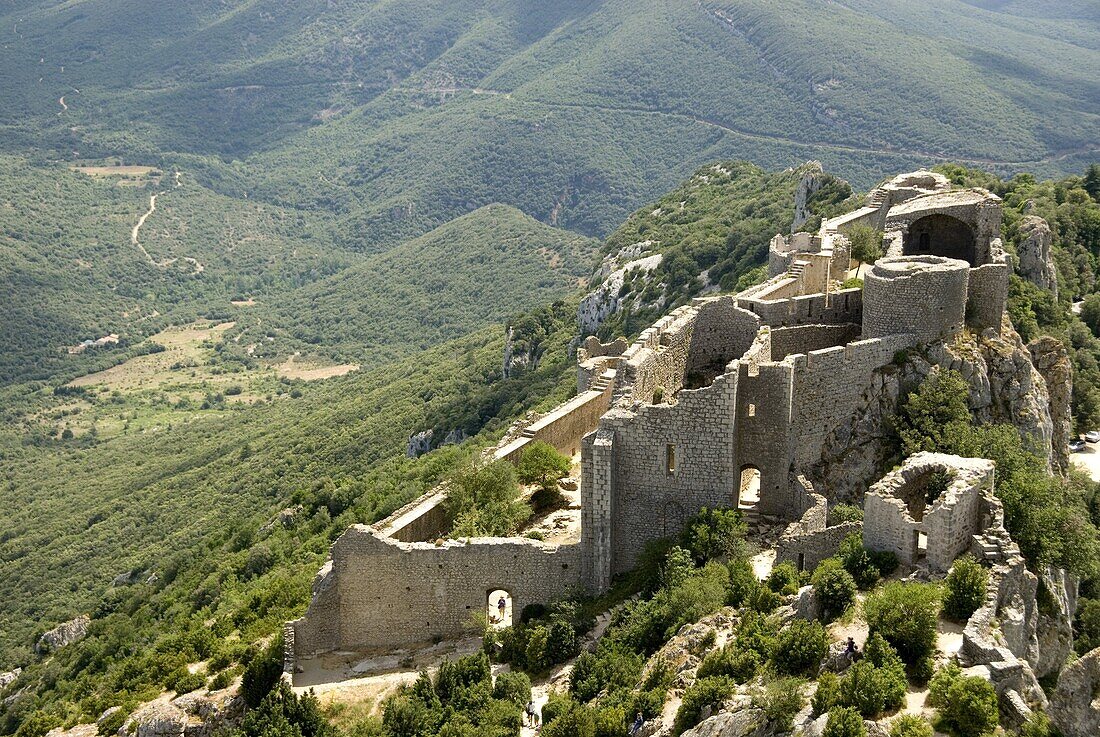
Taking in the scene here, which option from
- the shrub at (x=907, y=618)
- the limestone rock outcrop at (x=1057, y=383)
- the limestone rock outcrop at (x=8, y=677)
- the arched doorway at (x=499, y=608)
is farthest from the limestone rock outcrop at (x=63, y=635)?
the shrub at (x=907, y=618)

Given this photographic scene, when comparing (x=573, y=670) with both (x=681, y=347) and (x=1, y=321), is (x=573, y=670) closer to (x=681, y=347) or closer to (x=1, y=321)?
(x=681, y=347)

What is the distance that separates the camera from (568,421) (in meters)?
35.0

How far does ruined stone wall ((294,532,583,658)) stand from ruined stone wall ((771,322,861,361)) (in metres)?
7.20

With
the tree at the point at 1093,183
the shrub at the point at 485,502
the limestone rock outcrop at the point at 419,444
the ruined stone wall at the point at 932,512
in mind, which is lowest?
the limestone rock outcrop at the point at 419,444

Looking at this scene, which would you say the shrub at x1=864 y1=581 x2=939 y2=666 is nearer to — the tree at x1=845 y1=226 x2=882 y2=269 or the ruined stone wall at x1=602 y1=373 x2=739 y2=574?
the ruined stone wall at x1=602 y1=373 x2=739 y2=574

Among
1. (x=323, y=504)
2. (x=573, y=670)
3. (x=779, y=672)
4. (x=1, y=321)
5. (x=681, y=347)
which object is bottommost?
(x=1, y=321)

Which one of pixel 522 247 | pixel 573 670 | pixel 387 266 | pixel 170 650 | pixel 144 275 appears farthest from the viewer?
pixel 144 275

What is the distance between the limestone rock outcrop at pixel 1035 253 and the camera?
47.1 meters

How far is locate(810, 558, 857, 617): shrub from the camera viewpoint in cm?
2311

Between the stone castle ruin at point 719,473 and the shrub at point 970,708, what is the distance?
Answer: 13.7ft

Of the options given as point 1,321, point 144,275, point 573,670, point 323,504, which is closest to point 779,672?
point 573,670

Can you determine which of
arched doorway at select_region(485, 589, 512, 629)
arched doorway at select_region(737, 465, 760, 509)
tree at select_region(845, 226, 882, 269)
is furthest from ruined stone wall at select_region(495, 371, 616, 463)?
tree at select_region(845, 226, 882, 269)

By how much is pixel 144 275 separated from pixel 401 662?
174297mm

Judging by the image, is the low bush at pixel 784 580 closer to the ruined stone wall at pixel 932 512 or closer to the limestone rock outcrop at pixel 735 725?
the ruined stone wall at pixel 932 512
